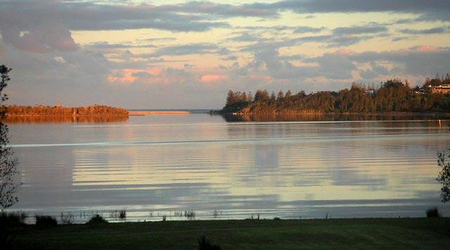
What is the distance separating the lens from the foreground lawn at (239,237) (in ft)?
56.5

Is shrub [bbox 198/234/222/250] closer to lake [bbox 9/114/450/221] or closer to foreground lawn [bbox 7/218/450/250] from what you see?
foreground lawn [bbox 7/218/450/250]

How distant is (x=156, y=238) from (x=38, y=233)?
4.21m

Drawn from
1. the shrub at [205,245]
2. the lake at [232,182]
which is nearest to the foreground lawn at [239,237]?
the shrub at [205,245]

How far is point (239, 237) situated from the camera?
18.2 m

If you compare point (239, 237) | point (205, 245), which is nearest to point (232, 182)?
point (239, 237)

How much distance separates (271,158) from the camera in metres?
66.4

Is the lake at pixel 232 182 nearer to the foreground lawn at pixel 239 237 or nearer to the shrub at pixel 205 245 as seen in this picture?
the foreground lawn at pixel 239 237

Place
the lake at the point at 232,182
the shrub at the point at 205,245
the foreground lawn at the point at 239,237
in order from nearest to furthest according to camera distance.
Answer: the shrub at the point at 205,245 < the foreground lawn at the point at 239,237 < the lake at the point at 232,182

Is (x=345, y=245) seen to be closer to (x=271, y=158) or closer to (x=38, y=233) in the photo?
(x=38, y=233)

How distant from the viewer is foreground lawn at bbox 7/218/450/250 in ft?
56.5

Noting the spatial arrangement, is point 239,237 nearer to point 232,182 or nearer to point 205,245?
point 205,245

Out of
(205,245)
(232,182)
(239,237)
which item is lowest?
(232,182)

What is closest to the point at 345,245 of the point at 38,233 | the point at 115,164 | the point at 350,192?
the point at 38,233

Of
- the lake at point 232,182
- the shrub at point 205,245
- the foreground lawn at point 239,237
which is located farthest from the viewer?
the lake at point 232,182
